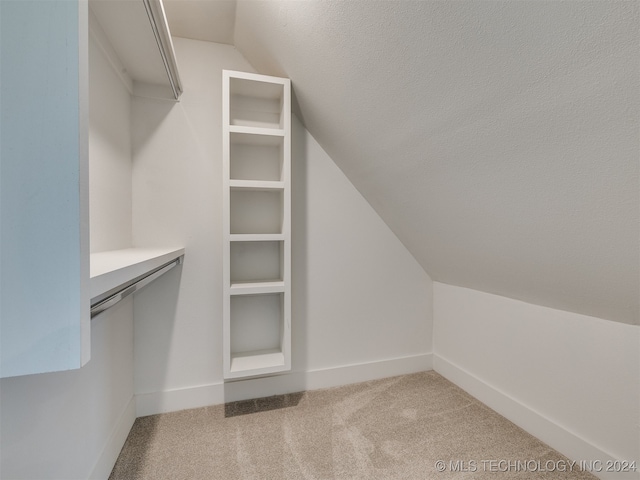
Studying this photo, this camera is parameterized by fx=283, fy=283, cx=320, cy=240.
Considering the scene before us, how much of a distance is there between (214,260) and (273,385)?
0.83m

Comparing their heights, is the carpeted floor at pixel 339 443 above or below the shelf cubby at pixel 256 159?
below

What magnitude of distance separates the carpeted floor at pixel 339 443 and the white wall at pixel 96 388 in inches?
9.0

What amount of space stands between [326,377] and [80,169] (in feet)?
5.75


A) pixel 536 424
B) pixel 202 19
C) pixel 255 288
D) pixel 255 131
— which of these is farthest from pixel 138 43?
pixel 536 424

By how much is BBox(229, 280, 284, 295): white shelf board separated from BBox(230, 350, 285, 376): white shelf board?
0.38 m

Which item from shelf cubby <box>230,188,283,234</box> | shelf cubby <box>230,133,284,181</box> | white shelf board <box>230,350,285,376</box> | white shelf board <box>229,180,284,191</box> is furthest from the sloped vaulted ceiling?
white shelf board <box>230,350,285,376</box>

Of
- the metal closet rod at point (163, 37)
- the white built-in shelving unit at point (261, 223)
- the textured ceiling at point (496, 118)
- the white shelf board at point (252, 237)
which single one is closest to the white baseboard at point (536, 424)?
the textured ceiling at point (496, 118)

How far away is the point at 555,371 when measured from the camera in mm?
1312

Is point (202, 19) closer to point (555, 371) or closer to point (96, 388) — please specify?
point (96, 388)

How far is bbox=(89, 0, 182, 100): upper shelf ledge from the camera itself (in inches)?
39.7

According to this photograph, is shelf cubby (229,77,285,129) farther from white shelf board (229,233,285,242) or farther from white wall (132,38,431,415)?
white shelf board (229,233,285,242)

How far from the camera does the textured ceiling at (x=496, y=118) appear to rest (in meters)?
0.63

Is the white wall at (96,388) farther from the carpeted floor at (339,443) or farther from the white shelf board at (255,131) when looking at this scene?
the white shelf board at (255,131)

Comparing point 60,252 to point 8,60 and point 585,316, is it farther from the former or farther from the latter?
point 585,316
